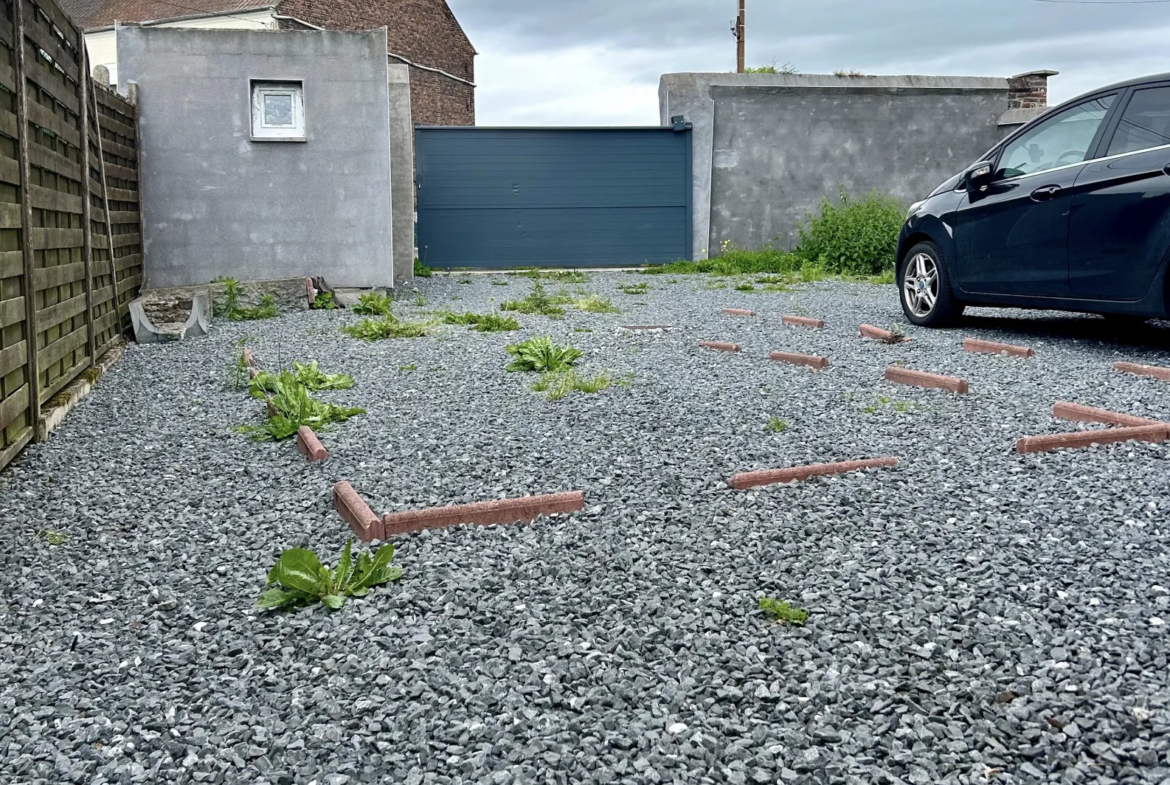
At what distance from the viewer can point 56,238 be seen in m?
5.24

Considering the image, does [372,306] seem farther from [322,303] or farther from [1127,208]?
[1127,208]

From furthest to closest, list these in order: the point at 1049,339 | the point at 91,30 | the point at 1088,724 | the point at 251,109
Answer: the point at 91,30, the point at 251,109, the point at 1049,339, the point at 1088,724

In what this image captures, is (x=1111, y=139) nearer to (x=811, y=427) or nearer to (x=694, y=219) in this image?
(x=811, y=427)

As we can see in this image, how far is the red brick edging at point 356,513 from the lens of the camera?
317 centimetres

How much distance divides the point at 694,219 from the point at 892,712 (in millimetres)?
15398

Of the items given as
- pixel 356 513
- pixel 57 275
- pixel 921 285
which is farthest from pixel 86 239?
pixel 921 285

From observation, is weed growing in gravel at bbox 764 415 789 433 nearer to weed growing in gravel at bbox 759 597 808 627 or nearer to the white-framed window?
weed growing in gravel at bbox 759 597 808 627

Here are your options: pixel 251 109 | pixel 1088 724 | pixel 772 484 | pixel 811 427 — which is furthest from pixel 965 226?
pixel 251 109

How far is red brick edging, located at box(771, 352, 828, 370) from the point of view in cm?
595

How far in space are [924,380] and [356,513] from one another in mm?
3263

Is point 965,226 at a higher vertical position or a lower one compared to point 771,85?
lower

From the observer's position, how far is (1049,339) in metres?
7.12

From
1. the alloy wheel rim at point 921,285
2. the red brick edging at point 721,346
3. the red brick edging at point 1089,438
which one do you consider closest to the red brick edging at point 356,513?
the red brick edging at point 1089,438

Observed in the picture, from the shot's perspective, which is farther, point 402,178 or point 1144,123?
point 402,178
